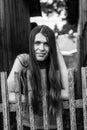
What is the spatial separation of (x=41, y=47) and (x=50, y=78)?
36 cm

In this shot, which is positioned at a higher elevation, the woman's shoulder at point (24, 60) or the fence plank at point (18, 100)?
the woman's shoulder at point (24, 60)

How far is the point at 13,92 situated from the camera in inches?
145

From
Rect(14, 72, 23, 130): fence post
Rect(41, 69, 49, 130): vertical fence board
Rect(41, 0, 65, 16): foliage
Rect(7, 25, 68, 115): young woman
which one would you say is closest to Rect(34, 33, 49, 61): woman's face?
Rect(7, 25, 68, 115): young woman

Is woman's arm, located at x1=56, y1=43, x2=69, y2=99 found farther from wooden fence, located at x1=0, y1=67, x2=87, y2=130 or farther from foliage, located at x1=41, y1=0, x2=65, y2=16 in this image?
foliage, located at x1=41, y1=0, x2=65, y2=16

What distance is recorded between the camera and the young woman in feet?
11.5

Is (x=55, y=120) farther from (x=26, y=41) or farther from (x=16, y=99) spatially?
(x=26, y=41)

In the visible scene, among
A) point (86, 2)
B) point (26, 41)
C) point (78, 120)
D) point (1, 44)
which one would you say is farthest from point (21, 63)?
point (86, 2)

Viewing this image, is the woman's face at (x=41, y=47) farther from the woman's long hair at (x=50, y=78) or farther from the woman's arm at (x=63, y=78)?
the woman's arm at (x=63, y=78)

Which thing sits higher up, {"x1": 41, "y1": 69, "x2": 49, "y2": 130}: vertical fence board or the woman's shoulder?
the woman's shoulder

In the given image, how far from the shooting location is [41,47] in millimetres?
3574

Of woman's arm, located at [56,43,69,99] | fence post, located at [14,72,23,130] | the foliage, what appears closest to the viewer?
fence post, located at [14,72,23,130]

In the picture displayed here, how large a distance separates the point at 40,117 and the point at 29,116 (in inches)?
5.5

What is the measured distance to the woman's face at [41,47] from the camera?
3590 millimetres

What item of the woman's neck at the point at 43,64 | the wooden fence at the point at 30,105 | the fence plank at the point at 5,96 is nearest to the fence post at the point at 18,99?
the wooden fence at the point at 30,105
